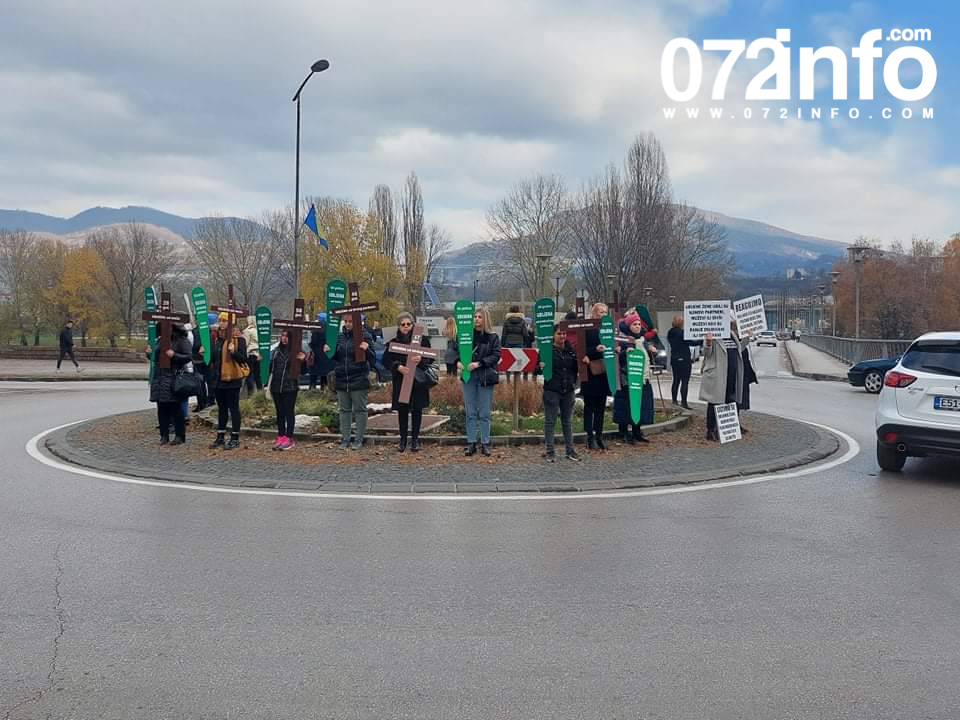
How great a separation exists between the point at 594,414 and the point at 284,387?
13.6 feet

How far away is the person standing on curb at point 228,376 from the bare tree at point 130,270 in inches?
1528

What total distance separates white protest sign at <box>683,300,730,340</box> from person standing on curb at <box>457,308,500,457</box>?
3.22 metres

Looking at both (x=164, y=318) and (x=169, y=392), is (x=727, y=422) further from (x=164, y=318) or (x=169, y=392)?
(x=164, y=318)

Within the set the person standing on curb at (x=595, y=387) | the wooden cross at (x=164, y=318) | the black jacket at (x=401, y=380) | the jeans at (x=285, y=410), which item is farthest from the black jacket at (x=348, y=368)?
the person standing on curb at (x=595, y=387)

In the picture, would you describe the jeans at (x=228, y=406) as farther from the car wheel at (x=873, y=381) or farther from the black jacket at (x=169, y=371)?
the car wheel at (x=873, y=381)

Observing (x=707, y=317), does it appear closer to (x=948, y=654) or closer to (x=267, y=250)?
(x=948, y=654)

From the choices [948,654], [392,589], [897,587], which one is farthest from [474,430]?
[948,654]

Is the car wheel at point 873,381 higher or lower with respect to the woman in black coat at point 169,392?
lower

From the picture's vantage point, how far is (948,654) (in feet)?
13.6

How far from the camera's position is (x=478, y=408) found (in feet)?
33.6

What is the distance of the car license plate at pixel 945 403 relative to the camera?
8555mm

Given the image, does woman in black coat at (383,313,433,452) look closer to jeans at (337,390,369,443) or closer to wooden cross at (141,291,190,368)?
jeans at (337,390,369,443)

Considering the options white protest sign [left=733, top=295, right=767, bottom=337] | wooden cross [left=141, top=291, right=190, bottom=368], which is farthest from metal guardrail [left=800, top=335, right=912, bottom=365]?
wooden cross [left=141, top=291, right=190, bottom=368]

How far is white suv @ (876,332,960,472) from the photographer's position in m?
8.58
